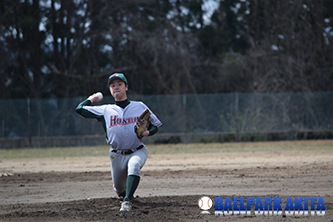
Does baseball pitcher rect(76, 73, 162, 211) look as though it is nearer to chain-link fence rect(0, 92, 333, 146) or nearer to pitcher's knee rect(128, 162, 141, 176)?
pitcher's knee rect(128, 162, 141, 176)

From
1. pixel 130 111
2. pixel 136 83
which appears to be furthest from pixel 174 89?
pixel 130 111

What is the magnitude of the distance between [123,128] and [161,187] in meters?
2.58

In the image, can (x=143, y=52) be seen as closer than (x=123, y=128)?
No

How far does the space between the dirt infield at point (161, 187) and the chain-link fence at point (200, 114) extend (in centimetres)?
766

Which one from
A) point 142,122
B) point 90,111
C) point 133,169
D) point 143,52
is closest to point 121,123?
point 142,122

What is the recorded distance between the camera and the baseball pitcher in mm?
5949

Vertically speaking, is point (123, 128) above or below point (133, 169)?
above

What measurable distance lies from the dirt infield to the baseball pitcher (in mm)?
553

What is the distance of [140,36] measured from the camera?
82.3ft

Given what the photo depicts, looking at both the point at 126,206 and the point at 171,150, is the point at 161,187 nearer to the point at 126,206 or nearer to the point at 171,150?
the point at 126,206

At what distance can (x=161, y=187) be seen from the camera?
27.1 ft

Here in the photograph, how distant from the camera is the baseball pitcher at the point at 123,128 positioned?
234 inches

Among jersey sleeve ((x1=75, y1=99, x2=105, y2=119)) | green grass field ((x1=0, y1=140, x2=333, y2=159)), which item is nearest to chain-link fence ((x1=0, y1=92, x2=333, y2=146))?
green grass field ((x1=0, y1=140, x2=333, y2=159))

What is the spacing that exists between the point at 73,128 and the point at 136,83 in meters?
6.98
